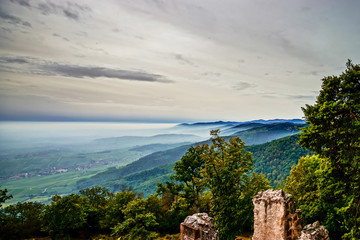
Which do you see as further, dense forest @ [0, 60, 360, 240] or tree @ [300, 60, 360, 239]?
dense forest @ [0, 60, 360, 240]

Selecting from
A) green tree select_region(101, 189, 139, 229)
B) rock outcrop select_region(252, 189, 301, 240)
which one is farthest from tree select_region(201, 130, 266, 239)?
green tree select_region(101, 189, 139, 229)

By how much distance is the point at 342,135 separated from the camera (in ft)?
36.9

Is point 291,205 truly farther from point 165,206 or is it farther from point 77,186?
point 77,186

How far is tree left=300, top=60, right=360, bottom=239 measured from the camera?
35.2 ft

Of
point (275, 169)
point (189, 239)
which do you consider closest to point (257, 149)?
point (275, 169)

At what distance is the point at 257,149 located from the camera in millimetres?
149000

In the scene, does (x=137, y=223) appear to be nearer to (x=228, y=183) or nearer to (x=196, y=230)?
(x=228, y=183)

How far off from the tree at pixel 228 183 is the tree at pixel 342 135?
502 centimetres

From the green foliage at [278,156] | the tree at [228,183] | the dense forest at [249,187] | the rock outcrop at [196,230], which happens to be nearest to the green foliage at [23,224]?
the dense forest at [249,187]

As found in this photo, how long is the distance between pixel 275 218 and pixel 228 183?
162 inches

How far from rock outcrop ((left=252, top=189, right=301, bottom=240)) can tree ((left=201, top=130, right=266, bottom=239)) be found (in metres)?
3.19

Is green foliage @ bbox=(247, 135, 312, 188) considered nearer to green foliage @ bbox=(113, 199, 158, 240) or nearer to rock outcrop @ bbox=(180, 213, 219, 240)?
green foliage @ bbox=(113, 199, 158, 240)

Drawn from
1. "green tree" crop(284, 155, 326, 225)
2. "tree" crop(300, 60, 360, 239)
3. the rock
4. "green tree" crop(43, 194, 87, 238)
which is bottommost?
"green tree" crop(43, 194, 87, 238)

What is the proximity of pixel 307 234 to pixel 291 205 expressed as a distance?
243 cm
